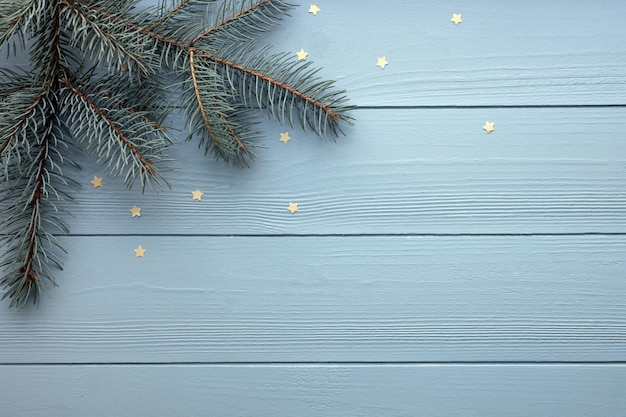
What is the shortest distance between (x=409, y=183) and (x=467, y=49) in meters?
0.18

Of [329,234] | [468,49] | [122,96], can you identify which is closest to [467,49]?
[468,49]

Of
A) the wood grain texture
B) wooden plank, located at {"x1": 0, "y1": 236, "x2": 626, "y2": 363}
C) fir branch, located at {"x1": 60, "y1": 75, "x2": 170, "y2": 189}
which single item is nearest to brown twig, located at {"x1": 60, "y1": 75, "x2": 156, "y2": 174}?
fir branch, located at {"x1": 60, "y1": 75, "x2": 170, "y2": 189}

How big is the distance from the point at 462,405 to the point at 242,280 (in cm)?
30

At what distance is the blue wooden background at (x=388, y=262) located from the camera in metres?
0.78

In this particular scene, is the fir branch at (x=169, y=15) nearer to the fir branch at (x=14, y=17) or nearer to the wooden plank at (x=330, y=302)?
the fir branch at (x=14, y=17)

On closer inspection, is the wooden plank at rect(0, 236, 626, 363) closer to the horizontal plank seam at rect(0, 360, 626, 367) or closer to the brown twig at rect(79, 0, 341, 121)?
the horizontal plank seam at rect(0, 360, 626, 367)

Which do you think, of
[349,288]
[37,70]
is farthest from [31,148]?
[349,288]

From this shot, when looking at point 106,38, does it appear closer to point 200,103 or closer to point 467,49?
point 200,103

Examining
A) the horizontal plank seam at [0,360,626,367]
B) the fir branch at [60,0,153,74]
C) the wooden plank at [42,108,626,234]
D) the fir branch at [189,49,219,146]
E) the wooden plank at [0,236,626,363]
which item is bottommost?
the horizontal plank seam at [0,360,626,367]

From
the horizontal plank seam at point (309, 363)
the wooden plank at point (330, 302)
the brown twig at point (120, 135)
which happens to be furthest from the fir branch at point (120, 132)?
the horizontal plank seam at point (309, 363)

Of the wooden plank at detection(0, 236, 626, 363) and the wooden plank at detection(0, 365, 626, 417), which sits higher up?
the wooden plank at detection(0, 236, 626, 363)

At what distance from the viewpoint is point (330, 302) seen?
2.56 ft

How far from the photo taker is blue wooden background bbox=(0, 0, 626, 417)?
777mm

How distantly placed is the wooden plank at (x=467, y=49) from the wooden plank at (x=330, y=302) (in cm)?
18
